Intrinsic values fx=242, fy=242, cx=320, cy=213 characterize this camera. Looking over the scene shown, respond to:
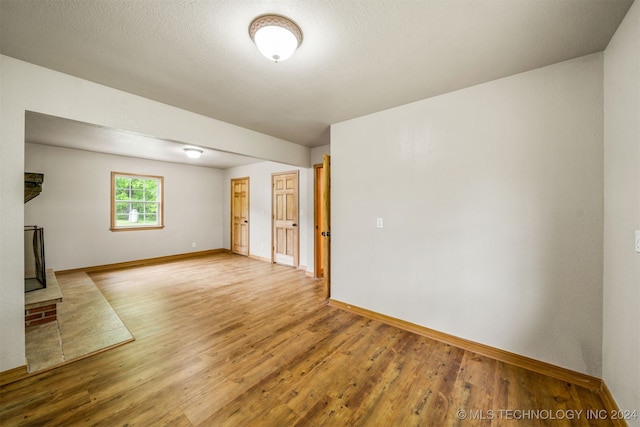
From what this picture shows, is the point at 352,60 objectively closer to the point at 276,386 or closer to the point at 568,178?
the point at 568,178

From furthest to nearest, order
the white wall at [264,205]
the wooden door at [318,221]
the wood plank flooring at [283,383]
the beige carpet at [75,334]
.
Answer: the white wall at [264,205] → the wooden door at [318,221] → the beige carpet at [75,334] → the wood plank flooring at [283,383]

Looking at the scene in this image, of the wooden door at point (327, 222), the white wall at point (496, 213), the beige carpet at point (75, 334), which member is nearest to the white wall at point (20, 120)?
the beige carpet at point (75, 334)

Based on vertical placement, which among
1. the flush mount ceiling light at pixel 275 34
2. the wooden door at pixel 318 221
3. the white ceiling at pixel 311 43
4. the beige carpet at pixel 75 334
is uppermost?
the white ceiling at pixel 311 43

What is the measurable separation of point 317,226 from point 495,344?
10.3 feet

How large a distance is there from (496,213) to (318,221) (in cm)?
302

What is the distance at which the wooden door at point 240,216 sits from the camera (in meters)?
6.48

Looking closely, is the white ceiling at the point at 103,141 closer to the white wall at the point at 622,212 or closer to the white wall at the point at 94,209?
the white wall at the point at 94,209

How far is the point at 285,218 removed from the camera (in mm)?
5430

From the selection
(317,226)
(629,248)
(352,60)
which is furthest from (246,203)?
(629,248)

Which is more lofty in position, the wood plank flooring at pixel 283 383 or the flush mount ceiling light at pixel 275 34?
the flush mount ceiling light at pixel 275 34

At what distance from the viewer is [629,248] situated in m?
1.44

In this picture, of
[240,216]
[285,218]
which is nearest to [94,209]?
[240,216]

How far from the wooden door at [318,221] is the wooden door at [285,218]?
24.6 inches

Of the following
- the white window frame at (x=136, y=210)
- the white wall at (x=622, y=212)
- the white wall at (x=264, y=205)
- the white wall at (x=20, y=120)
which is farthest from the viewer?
the white window frame at (x=136, y=210)
